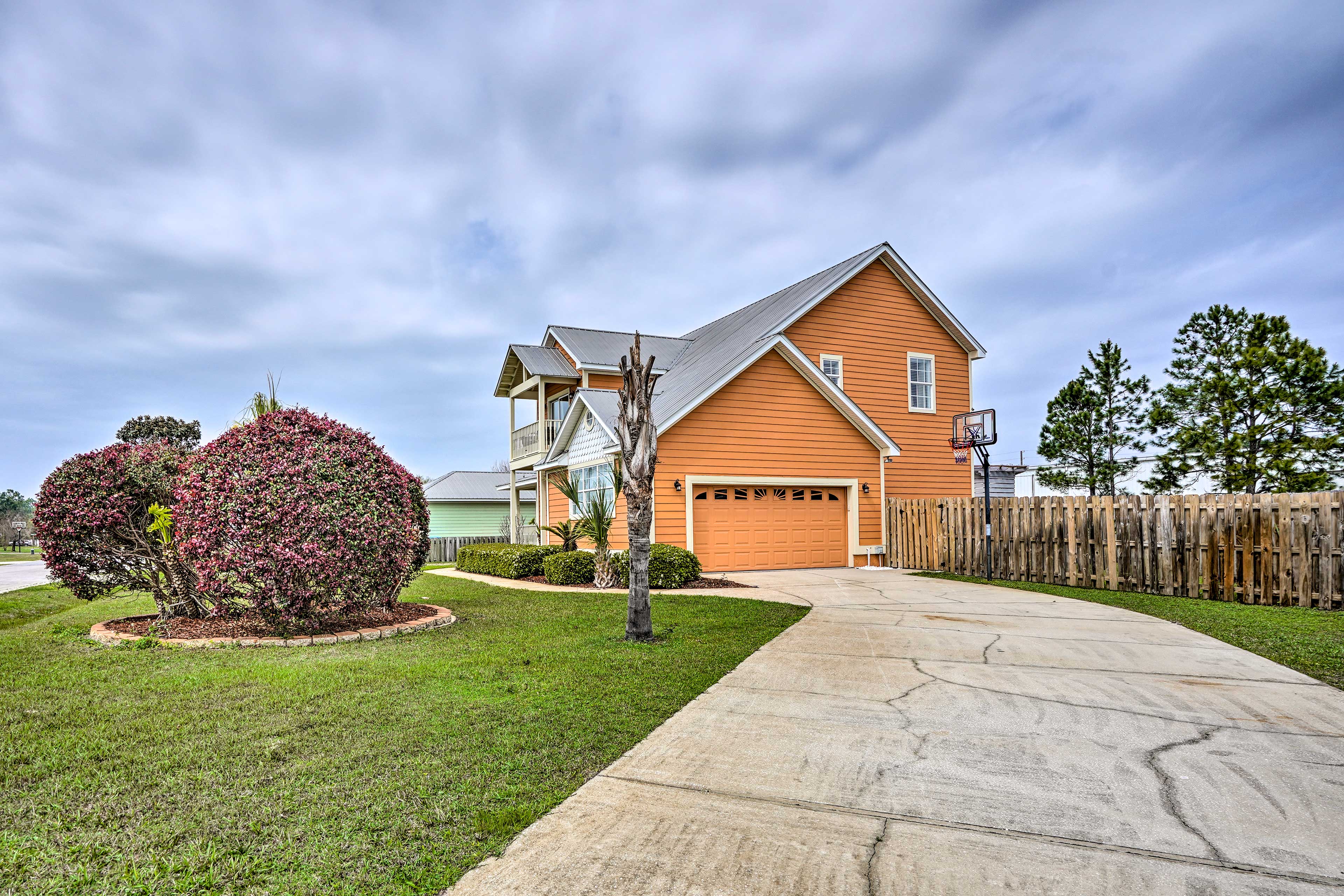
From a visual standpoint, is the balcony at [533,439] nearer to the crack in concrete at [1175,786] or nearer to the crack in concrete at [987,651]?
the crack in concrete at [987,651]

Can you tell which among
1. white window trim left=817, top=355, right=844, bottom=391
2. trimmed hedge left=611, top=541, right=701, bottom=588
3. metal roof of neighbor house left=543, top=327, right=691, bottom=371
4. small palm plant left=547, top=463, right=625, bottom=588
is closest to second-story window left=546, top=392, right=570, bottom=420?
metal roof of neighbor house left=543, top=327, right=691, bottom=371

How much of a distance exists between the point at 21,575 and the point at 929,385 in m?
27.4

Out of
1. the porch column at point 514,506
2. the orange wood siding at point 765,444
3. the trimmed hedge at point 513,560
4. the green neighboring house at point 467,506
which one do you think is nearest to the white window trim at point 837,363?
the orange wood siding at point 765,444

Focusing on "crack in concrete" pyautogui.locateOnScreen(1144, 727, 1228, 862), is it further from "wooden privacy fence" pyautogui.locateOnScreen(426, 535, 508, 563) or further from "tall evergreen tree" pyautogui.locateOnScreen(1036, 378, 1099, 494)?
"wooden privacy fence" pyautogui.locateOnScreen(426, 535, 508, 563)

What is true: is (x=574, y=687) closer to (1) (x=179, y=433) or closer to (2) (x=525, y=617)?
(2) (x=525, y=617)

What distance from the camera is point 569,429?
2056 cm

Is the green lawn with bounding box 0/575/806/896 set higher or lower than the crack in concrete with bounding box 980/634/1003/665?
higher

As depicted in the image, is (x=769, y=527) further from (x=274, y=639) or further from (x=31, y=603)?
(x=31, y=603)

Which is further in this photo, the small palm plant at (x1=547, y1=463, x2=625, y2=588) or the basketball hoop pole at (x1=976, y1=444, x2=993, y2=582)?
the basketball hoop pole at (x1=976, y1=444, x2=993, y2=582)

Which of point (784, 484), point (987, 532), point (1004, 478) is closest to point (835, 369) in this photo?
point (784, 484)

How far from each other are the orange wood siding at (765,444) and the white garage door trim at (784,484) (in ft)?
0.25

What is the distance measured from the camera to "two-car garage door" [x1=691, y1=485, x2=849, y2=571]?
1723 centimetres

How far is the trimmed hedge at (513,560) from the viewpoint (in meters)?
17.1

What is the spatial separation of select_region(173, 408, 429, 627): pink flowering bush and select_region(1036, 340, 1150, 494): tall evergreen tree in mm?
26831
